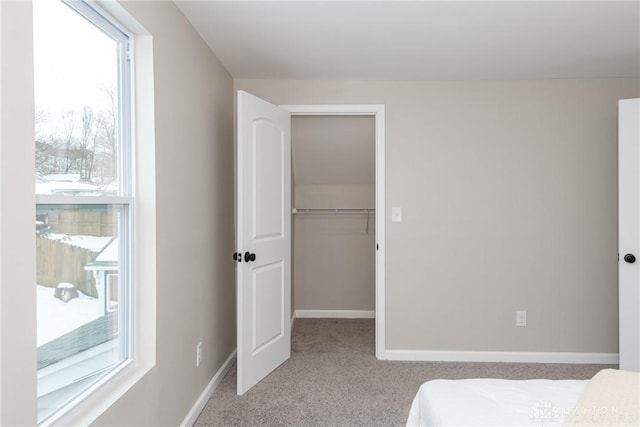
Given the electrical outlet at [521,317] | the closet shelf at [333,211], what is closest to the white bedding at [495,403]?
the electrical outlet at [521,317]

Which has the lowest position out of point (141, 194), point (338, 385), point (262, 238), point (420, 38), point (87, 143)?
point (338, 385)

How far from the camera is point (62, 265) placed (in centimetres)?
136

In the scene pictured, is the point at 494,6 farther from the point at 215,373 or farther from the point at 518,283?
the point at 215,373

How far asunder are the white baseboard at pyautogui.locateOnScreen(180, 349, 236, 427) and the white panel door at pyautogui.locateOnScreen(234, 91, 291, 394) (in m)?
0.19

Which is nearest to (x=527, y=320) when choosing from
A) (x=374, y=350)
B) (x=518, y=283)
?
(x=518, y=283)

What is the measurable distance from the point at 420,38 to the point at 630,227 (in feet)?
5.98

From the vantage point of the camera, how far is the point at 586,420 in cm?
121

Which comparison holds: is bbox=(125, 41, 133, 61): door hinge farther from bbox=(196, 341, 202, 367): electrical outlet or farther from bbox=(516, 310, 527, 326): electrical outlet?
bbox=(516, 310, 527, 326): electrical outlet

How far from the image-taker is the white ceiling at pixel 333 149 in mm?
3938

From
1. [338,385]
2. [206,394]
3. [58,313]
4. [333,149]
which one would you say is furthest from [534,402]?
[333,149]

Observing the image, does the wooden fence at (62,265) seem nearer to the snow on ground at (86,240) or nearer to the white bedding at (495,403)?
the snow on ground at (86,240)

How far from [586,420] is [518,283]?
7.59 ft

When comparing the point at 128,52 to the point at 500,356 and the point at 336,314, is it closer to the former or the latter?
the point at 500,356

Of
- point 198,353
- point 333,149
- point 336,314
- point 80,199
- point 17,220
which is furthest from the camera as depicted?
point 336,314
